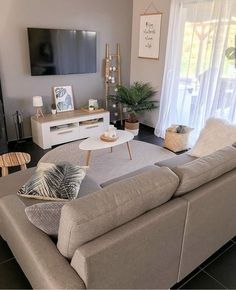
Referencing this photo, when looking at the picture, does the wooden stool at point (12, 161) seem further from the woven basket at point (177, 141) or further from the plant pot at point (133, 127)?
the plant pot at point (133, 127)

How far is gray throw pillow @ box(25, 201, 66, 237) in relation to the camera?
132cm

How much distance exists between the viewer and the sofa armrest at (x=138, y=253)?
42.9 inches

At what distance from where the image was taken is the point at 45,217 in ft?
4.34

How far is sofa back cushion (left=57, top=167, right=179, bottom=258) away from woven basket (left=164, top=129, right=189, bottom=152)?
97.1 inches

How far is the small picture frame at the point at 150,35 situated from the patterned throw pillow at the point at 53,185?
10.3 ft

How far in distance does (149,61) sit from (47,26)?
5.87ft

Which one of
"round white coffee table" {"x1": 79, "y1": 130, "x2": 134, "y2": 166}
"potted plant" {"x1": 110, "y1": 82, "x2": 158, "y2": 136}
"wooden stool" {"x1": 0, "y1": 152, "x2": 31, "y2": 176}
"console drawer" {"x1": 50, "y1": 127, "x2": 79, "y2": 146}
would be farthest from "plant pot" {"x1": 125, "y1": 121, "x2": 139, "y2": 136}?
"wooden stool" {"x1": 0, "y1": 152, "x2": 31, "y2": 176}

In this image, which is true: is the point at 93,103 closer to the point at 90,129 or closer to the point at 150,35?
the point at 90,129

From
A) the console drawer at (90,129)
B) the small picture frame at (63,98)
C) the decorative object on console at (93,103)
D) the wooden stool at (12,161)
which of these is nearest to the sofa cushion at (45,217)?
the wooden stool at (12,161)

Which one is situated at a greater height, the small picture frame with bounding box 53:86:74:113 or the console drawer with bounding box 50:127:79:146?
the small picture frame with bounding box 53:86:74:113

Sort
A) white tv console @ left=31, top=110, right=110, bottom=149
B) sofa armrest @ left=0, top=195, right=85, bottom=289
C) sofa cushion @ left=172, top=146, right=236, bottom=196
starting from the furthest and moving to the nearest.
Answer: white tv console @ left=31, top=110, right=110, bottom=149
sofa cushion @ left=172, top=146, right=236, bottom=196
sofa armrest @ left=0, top=195, right=85, bottom=289

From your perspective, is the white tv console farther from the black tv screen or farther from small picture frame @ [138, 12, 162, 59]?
small picture frame @ [138, 12, 162, 59]

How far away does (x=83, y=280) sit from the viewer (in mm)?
1082

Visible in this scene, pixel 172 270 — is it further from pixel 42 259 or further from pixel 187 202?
pixel 42 259
